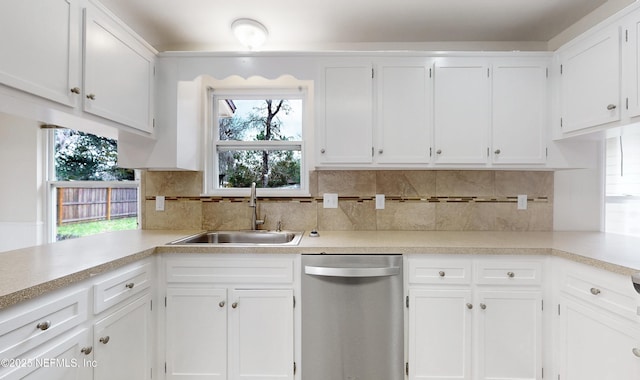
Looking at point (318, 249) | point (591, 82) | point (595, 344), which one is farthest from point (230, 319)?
point (591, 82)

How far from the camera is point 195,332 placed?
66.9 inches

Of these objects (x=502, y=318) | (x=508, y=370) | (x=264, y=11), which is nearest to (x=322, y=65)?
(x=264, y=11)

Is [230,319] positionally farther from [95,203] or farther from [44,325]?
[95,203]

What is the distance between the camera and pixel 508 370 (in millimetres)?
1659

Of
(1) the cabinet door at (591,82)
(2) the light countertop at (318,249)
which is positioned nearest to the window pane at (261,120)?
(2) the light countertop at (318,249)

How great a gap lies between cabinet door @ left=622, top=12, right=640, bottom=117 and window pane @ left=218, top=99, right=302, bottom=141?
1.99 metres

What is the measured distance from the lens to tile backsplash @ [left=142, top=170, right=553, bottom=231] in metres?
2.31

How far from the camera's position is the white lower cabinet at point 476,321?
1.66m

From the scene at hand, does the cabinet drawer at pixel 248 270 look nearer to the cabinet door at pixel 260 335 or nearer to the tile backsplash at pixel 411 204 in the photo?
the cabinet door at pixel 260 335

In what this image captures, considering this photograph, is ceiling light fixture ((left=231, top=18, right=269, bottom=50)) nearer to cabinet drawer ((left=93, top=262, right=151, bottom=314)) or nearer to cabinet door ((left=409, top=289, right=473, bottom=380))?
cabinet drawer ((left=93, top=262, right=151, bottom=314))

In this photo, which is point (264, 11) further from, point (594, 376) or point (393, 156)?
point (594, 376)

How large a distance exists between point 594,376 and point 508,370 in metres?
0.38

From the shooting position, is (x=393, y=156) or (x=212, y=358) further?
(x=393, y=156)

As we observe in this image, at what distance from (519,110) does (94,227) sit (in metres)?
3.78
